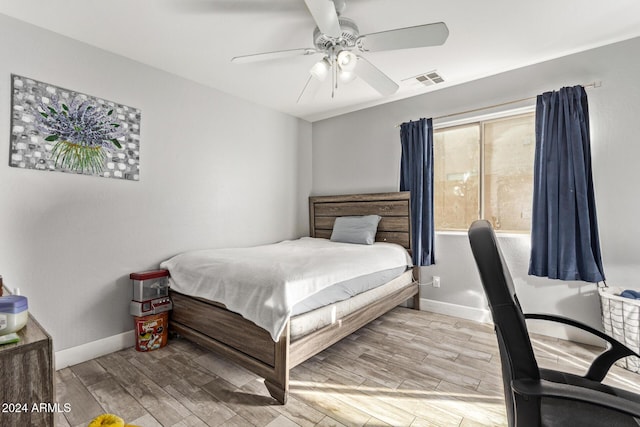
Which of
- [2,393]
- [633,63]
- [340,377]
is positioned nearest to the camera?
[2,393]

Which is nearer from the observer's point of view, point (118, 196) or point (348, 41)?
point (348, 41)

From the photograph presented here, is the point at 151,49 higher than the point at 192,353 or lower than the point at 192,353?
higher

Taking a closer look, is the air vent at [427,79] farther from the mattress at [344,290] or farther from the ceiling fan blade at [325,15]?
the mattress at [344,290]

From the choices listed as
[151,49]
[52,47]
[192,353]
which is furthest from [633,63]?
[52,47]

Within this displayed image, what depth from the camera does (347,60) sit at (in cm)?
204

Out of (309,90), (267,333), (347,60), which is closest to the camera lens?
(267,333)

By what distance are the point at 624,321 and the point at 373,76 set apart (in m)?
2.48

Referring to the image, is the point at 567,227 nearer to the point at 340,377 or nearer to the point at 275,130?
the point at 340,377

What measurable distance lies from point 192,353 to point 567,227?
10.4 feet

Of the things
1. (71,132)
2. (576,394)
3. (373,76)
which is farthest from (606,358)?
(71,132)

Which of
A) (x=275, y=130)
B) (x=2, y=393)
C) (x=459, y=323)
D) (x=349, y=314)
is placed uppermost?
(x=275, y=130)

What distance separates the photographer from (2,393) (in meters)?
0.98

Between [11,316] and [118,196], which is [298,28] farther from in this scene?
[11,316]

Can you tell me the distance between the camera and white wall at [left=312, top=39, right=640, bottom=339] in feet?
7.75
